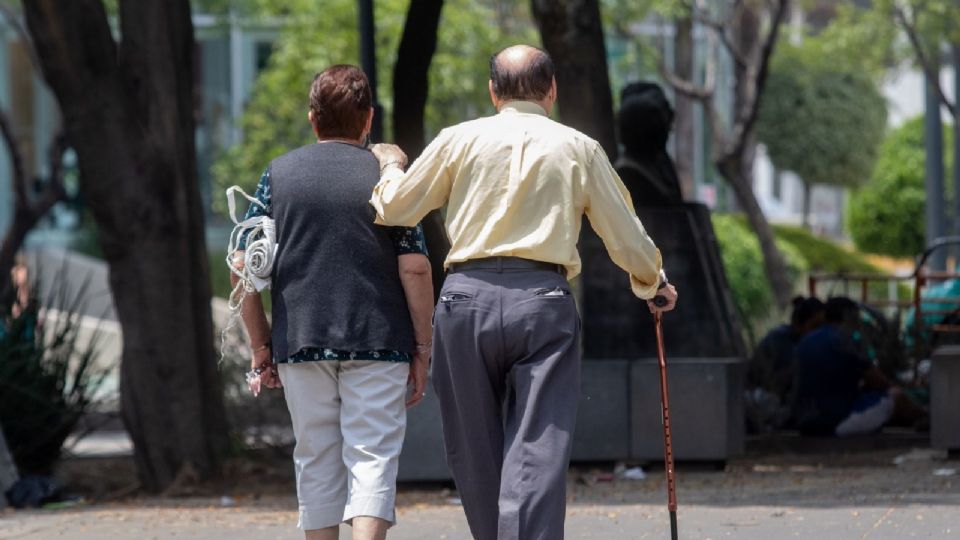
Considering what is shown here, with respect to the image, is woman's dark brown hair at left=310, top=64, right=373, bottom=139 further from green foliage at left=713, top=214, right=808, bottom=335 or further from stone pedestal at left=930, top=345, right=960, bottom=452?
green foliage at left=713, top=214, right=808, bottom=335

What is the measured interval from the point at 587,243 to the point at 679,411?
4.19 ft

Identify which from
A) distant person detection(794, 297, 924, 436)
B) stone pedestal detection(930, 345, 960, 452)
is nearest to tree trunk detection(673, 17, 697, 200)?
distant person detection(794, 297, 924, 436)

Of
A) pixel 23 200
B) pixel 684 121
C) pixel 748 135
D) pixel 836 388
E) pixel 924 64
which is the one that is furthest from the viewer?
pixel 684 121

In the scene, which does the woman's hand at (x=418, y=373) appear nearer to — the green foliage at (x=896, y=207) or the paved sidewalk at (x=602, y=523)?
the paved sidewalk at (x=602, y=523)

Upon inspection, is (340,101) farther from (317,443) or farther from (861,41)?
(861,41)

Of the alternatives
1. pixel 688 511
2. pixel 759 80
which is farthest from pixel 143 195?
pixel 759 80

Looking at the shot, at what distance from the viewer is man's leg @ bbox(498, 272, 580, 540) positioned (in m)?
5.31

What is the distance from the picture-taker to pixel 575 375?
17.9 feet

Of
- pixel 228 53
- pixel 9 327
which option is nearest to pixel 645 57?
A: pixel 228 53

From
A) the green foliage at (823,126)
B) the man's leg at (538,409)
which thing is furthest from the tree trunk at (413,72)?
the green foliage at (823,126)

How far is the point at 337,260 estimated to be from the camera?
555 cm

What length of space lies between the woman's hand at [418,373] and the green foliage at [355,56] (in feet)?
69.3

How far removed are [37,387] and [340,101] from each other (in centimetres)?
605

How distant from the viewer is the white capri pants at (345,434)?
555 cm
